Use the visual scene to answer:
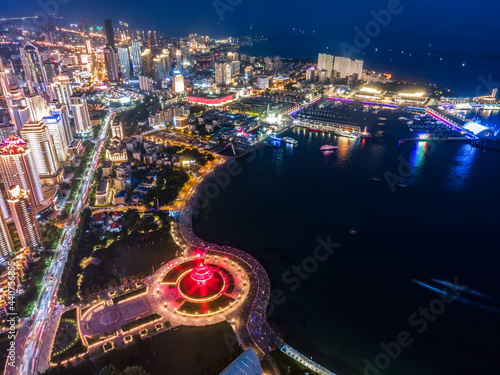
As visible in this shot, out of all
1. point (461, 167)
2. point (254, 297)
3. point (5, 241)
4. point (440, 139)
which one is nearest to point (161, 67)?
point (440, 139)

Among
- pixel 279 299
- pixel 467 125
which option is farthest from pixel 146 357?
pixel 467 125

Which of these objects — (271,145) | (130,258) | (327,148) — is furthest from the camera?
(271,145)

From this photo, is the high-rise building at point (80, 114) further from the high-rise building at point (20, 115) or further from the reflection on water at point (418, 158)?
the reflection on water at point (418, 158)

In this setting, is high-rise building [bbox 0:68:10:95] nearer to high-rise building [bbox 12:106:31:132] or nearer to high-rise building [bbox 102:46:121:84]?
high-rise building [bbox 12:106:31:132]

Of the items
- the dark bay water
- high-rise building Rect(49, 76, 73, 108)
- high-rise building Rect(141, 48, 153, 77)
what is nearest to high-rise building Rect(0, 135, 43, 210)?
the dark bay water

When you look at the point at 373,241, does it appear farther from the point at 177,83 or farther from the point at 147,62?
the point at 147,62

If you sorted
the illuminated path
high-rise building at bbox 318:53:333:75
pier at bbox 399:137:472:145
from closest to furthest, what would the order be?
the illuminated path < pier at bbox 399:137:472:145 < high-rise building at bbox 318:53:333:75
